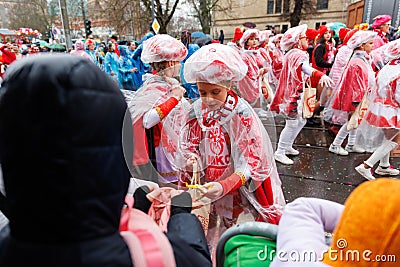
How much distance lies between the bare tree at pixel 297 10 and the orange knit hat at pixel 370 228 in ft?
80.7

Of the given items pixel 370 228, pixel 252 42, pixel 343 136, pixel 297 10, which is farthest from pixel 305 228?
pixel 297 10

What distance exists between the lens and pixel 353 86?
449cm

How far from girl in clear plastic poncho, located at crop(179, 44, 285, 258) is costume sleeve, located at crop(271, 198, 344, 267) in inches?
23.7

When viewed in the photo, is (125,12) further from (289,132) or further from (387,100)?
(387,100)

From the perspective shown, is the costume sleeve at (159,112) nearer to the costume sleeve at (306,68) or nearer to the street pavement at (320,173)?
the street pavement at (320,173)

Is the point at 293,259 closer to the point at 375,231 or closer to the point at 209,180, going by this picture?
the point at 375,231

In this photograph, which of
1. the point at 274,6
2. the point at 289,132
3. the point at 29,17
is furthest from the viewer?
the point at 29,17

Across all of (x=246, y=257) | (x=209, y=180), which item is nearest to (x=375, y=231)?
(x=246, y=257)

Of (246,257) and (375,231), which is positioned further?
(246,257)

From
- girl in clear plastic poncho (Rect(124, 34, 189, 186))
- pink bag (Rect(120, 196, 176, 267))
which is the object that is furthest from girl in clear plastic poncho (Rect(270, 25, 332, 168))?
pink bag (Rect(120, 196, 176, 267))

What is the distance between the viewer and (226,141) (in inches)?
69.1

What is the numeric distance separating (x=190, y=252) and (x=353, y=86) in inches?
175

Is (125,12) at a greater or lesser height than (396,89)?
greater

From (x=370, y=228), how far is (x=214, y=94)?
1.12m
